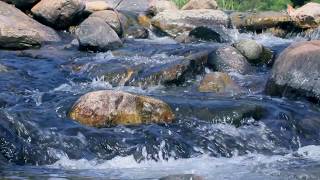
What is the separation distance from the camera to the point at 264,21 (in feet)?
54.7

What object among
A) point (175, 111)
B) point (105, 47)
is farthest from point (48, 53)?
point (175, 111)

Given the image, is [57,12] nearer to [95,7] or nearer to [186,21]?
[95,7]

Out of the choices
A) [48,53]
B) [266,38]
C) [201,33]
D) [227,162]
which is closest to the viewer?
[227,162]

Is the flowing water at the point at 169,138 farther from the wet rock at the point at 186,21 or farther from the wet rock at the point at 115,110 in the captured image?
the wet rock at the point at 186,21

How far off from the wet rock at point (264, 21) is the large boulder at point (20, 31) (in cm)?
515

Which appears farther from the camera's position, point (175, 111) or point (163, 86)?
point (163, 86)

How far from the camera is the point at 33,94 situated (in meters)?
9.63

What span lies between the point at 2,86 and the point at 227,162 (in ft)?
15.3

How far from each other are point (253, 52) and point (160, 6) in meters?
8.28

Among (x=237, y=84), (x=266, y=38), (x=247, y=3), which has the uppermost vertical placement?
(x=237, y=84)

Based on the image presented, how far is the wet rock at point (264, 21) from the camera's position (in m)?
16.7

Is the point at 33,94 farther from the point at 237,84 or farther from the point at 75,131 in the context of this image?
the point at 237,84

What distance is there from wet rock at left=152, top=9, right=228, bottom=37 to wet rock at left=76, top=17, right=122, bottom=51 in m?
3.09

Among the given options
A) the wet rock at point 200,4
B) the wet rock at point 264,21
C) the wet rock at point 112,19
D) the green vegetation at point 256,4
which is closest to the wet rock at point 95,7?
the wet rock at point 112,19
